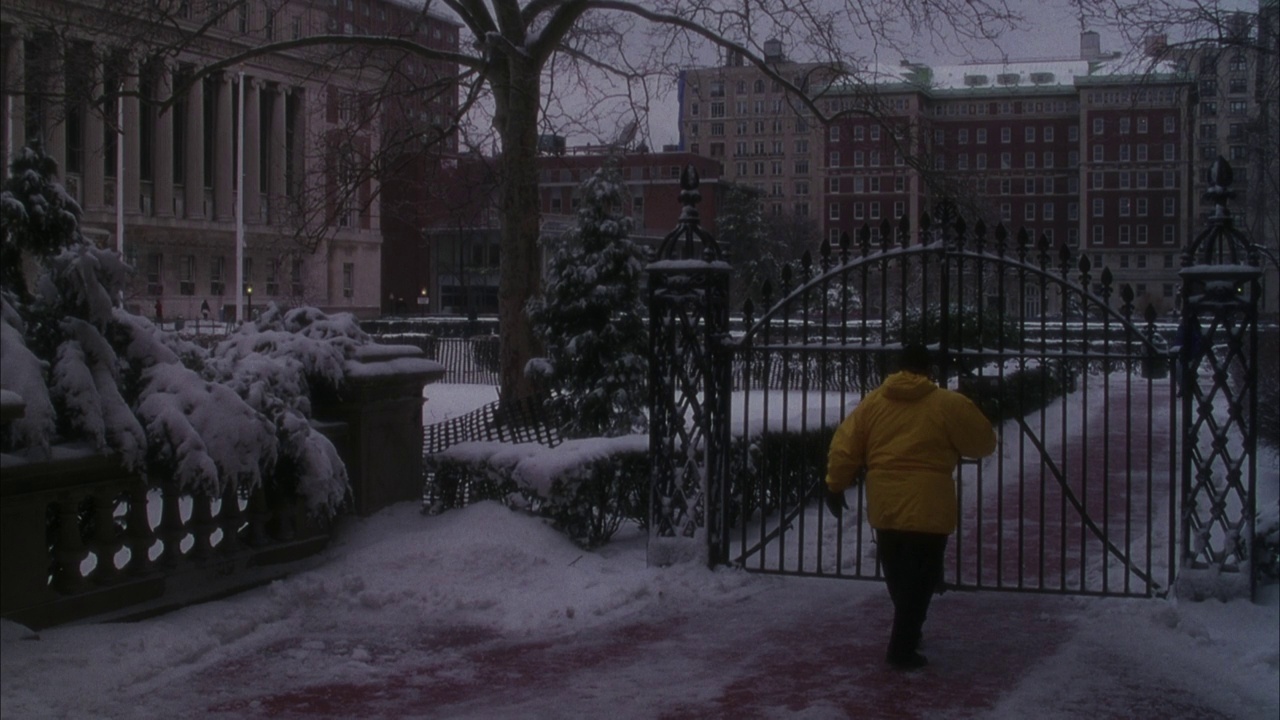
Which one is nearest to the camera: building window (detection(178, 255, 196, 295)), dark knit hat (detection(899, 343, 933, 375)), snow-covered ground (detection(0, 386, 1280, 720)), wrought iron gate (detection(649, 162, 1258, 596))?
snow-covered ground (detection(0, 386, 1280, 720))

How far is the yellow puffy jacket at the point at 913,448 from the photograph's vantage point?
22.1ft

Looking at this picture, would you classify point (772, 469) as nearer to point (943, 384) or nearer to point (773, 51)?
point (943, 384)

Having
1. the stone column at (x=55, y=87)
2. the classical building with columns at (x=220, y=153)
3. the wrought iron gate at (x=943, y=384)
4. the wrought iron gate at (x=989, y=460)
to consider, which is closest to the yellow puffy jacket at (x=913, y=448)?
the wrought iron gate at (x=943, y=384)

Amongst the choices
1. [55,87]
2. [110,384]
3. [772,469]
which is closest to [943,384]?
[772,469]

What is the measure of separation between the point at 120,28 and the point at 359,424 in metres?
10.00

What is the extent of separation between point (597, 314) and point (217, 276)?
47.2m

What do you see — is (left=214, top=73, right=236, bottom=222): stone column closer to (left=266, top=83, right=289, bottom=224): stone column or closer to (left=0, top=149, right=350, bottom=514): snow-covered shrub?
(left=266, top=83, right=289, bottom=224): stone column

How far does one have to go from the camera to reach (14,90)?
51.2 feet

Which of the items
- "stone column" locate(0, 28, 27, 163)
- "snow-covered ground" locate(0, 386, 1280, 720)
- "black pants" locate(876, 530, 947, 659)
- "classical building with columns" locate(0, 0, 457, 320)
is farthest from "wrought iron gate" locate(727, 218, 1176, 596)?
"classical building with columns" locate(0, 0, 457, 320)

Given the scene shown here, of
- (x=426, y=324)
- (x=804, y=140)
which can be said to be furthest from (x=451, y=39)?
(x=804, y=140)

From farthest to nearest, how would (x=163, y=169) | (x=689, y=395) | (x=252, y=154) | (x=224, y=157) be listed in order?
(x=224, y=157) < (x=252, y=154) < (x=163, y=169) < (x=689, y=395)

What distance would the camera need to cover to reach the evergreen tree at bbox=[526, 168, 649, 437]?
15.8 metres

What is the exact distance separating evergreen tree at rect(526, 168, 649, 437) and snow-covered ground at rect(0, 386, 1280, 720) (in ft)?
21.0

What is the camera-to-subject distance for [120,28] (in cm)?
1698
